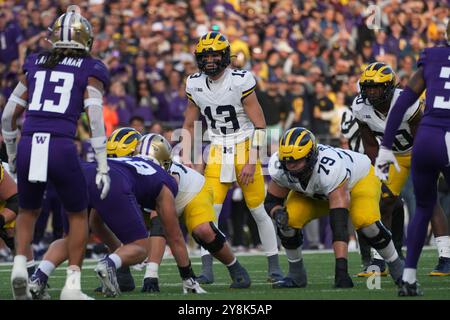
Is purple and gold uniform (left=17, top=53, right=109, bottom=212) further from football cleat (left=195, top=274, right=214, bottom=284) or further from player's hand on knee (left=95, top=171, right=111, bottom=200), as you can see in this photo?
football cleat (left=195, top=274, right=214, bottom=284)

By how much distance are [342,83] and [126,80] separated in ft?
11.1

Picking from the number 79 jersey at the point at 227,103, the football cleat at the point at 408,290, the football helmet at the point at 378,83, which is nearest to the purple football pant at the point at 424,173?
the football cleat at the point at 408,290

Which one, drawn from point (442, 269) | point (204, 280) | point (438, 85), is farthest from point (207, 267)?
point (438, 85)

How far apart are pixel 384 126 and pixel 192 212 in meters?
2.33

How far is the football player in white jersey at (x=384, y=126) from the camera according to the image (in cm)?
973

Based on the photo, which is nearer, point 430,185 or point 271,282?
point 430,185

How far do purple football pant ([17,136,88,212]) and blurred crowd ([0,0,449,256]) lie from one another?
24.2ft

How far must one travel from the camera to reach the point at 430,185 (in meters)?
7.38

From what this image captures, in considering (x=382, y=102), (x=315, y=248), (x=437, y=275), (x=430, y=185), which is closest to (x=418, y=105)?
(x=382, y=102)

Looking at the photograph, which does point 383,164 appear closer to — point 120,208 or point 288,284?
point 288,284

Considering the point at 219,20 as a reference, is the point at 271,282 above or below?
below

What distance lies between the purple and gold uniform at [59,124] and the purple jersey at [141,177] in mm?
635

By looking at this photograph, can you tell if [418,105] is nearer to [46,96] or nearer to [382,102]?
[382,102]

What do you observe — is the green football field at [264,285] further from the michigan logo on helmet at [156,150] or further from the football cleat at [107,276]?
the michigan logo on helmet at [156,150]
